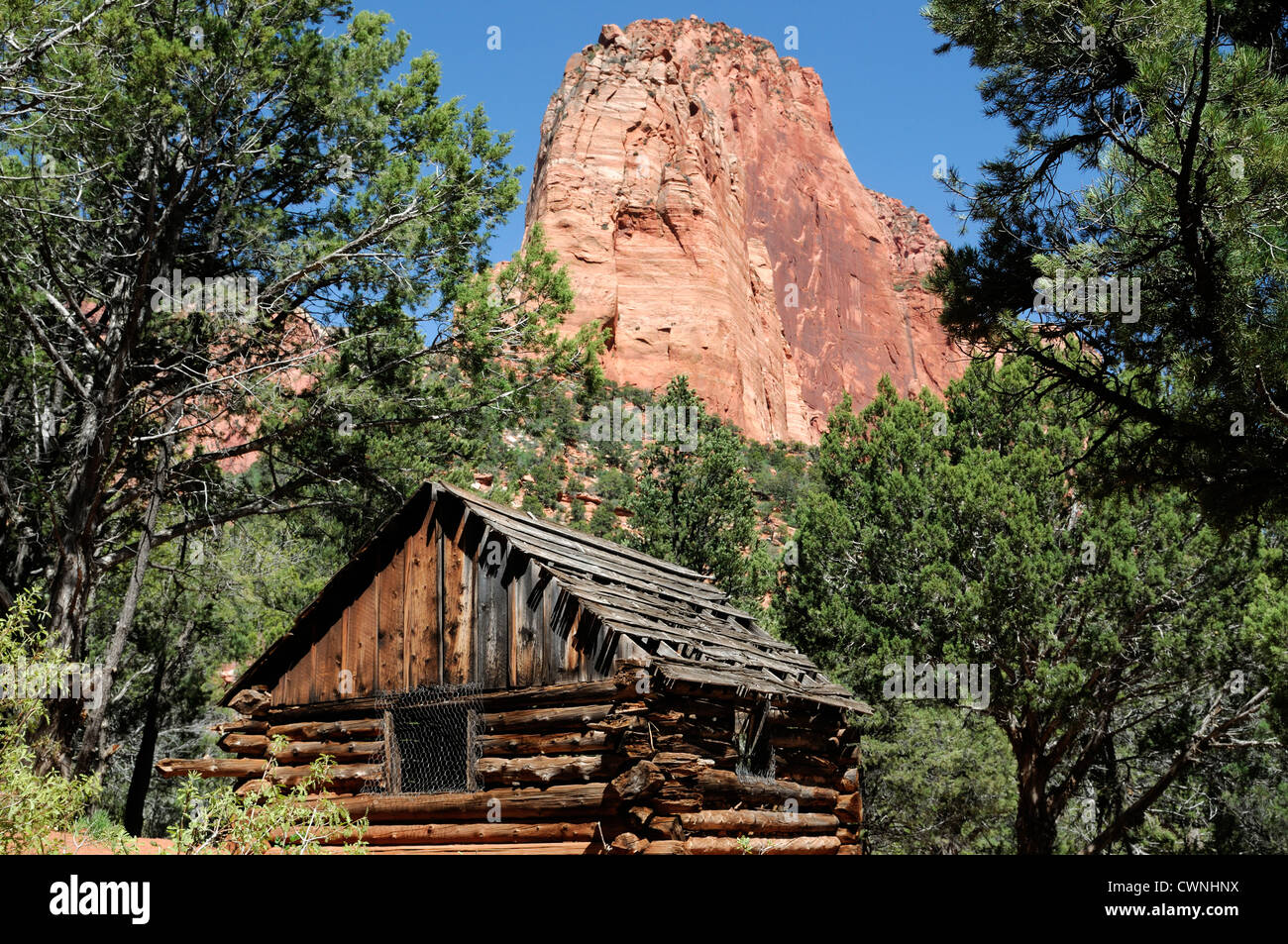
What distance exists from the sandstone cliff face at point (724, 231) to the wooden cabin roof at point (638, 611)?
1933 inches

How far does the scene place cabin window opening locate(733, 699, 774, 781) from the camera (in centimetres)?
995

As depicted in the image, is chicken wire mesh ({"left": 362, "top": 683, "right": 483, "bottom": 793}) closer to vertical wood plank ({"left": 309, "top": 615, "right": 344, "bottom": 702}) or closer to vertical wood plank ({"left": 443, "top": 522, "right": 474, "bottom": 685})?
vertical wood plank ({"left": 443, "top": 522, "right": 474, "bottom": 685})

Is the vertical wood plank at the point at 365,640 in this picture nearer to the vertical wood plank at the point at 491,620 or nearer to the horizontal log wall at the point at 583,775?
the horizontal log wall at the point at 583,775

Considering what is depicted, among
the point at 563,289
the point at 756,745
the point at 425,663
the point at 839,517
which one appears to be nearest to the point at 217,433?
the point at 563,289

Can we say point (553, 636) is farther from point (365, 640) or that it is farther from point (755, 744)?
point (755, 744)

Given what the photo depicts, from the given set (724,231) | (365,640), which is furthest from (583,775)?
(724,231)

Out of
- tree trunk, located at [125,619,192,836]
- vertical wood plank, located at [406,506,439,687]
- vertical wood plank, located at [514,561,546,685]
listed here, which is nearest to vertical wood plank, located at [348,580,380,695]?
vertical wood plank, located at [406,506,439,687]

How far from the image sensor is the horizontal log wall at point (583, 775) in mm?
8039

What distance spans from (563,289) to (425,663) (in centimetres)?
762

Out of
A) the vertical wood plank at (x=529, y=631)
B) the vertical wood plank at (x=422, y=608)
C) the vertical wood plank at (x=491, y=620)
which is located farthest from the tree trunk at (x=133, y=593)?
the vertical wood plank at (x=529, y=631)

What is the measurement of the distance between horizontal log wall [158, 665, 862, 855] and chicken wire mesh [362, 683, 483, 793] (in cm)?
13

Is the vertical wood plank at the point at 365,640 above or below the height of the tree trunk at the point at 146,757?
above

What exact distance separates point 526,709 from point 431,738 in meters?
1.49

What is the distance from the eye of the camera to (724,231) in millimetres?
76062
